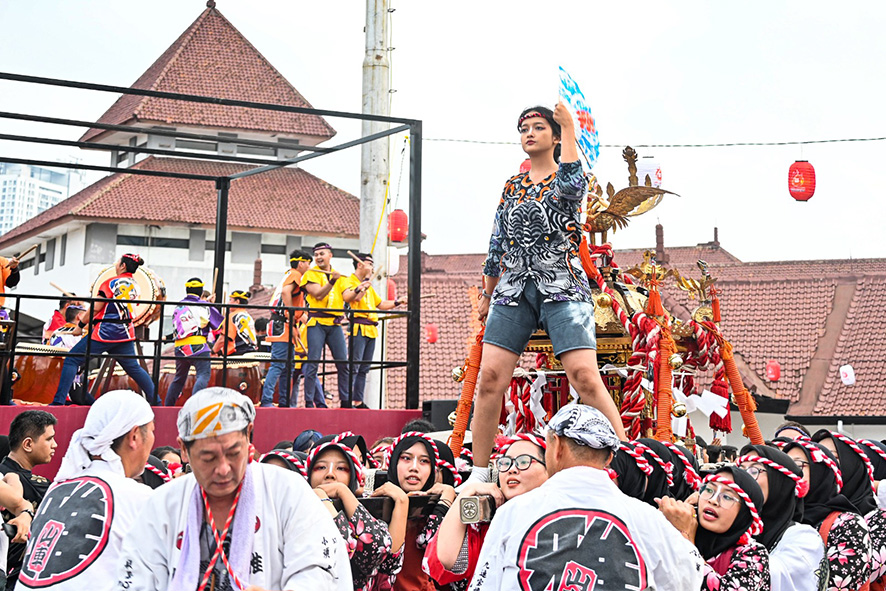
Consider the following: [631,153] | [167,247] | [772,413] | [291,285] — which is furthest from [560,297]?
[167,247]

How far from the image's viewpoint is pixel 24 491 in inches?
235

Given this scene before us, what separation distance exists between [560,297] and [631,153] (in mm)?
3820

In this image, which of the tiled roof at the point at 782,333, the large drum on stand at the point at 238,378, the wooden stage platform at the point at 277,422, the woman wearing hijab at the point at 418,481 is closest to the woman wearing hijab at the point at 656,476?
the woman wearing hijab at the point at 418,481

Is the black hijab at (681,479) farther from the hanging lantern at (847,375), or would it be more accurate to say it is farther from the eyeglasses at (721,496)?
the hanging lantern at (847,375)

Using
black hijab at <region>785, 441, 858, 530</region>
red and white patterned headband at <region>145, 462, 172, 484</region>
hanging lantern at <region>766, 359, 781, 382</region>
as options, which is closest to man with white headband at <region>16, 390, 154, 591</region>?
red and white patterned headband at <region>145, 462, 172, 484</region>

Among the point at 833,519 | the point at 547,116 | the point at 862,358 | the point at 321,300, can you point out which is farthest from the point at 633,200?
the point at 862,358

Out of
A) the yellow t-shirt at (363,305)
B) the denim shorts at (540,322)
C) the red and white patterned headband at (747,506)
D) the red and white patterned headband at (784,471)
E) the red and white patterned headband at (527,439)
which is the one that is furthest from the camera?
the yellow t-shirt at (363,305)

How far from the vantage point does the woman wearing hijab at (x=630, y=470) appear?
5137mm

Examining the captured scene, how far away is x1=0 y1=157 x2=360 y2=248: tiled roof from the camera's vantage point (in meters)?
38.1

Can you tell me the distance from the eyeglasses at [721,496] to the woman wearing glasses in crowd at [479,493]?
2.84 feet

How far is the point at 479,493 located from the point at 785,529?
1.69 meters

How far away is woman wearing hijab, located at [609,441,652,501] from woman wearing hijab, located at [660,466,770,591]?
12.0 inches

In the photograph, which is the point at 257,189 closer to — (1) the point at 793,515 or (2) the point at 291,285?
(2) the point at 291,285

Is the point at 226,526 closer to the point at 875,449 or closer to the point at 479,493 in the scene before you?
the point at 479,493
